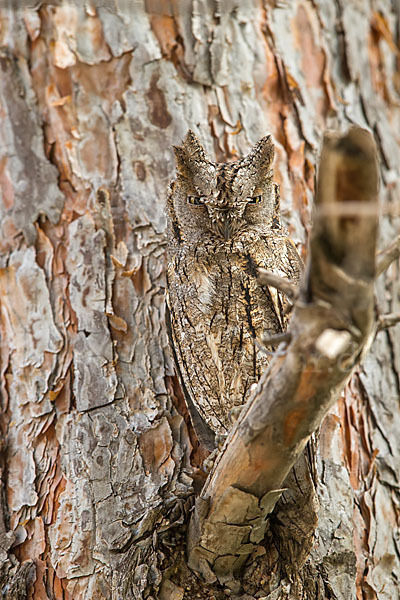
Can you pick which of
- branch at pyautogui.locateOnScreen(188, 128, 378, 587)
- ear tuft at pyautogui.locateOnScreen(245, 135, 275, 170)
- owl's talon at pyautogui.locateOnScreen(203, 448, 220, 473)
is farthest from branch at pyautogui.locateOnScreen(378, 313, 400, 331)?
ear tuft at pyautogui.locateOnScreen(245, 135, 275, 170)

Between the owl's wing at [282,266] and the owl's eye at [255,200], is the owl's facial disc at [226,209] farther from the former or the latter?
the owl's wing at [282,266]

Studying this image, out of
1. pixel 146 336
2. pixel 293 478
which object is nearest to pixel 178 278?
pixel 146 336

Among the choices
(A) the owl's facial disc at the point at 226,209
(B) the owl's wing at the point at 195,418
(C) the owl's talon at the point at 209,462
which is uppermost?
(A) the owl's facial disc at the point at 226,209

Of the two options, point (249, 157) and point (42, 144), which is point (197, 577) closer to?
point (249, 157)

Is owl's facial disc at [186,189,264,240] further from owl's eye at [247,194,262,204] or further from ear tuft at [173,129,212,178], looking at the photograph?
ear tuft at [173,129,212,178]

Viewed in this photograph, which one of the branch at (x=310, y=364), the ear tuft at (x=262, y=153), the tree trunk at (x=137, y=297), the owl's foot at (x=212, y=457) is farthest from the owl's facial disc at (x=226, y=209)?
the branch at (x=310, y=364)
